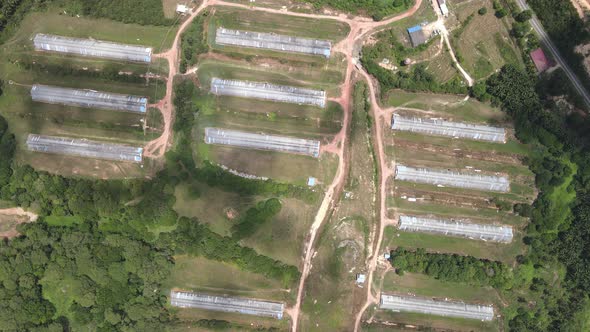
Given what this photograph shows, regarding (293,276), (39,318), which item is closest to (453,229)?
(293,276)

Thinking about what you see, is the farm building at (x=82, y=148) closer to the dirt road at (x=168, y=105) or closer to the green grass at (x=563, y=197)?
the dirt road at (x=168, y=105)

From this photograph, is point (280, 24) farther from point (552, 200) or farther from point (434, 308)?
point (552, 200)

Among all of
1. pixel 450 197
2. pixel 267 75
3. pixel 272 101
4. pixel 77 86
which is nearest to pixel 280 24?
pixel 267 75

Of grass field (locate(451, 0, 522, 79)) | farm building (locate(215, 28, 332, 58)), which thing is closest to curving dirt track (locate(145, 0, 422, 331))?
farm building (locate(215, 28, 332, 58))

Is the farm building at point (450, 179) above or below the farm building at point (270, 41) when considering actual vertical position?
below

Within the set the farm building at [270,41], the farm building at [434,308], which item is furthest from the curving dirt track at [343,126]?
the farm building at [270,41]

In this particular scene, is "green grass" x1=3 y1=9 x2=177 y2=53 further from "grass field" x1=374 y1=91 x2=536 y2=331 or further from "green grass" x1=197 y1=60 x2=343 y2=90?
"grass field" x1=374 y1=91 x2=536 y2=331

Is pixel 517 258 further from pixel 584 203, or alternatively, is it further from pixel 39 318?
pixel 39 318

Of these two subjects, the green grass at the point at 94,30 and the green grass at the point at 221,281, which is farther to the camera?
the green grass at the point at 94,30
